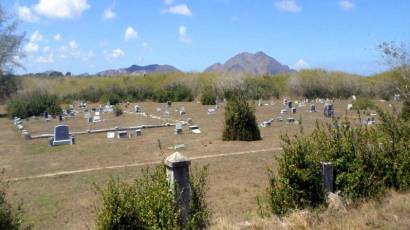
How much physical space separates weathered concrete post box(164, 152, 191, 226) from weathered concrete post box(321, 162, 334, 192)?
7.75 feet

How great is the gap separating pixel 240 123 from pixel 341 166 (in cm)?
1140

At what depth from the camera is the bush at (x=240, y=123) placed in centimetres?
1892

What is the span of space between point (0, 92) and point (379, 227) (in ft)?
155

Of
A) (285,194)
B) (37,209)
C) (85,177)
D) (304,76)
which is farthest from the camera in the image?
(304,76)

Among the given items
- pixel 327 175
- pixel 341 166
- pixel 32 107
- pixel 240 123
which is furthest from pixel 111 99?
pixel 327 175

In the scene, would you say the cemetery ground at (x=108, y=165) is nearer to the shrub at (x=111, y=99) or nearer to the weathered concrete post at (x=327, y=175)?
the weathered concrete post at (x=327, y=175)

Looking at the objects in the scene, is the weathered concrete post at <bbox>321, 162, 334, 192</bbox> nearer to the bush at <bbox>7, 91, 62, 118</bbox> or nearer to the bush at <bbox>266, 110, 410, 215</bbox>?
the bush at <bbox>266, 110, 410, 215</bbox>

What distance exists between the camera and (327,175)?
7.41 meters

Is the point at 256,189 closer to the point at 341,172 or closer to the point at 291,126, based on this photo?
the point at 341,172

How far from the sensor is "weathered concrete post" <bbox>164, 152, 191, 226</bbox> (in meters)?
6.03

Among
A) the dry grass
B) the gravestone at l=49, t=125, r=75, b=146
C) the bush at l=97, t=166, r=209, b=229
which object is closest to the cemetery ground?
the gravestone at l=49, t=125, r=75, b=146

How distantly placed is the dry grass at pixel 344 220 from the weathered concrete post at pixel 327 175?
20.6 inches

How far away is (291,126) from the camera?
75.6 ft

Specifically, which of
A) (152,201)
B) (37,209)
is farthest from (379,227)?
(37,209)
